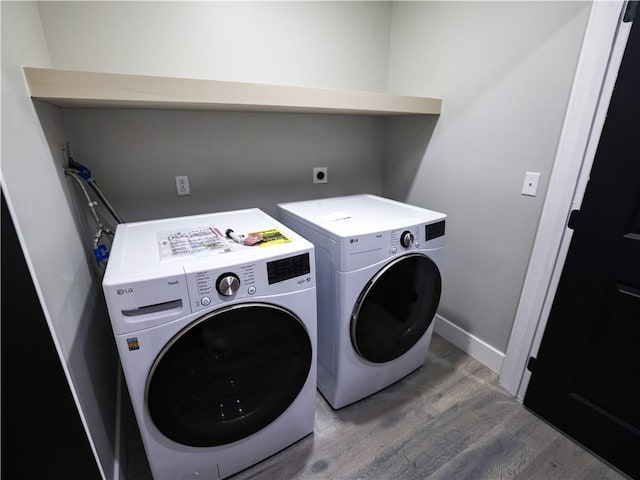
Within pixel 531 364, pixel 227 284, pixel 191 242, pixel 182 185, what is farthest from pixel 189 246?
pixel 531 364

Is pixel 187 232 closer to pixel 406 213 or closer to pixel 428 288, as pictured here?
pixel 406 213

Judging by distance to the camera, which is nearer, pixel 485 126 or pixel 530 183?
pixel 530 183

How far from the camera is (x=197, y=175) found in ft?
5.24

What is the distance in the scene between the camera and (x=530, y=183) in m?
1.36

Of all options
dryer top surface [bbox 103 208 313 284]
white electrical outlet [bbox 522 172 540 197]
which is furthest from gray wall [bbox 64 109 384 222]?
white electrical outlet [bbox 522 172 540 197]

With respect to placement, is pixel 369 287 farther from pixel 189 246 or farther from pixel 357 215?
pixel 189 246

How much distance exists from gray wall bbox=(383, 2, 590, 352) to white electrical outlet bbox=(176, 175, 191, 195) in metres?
1.32

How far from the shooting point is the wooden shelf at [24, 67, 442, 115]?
0.96 metres

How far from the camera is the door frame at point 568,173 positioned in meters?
1.04

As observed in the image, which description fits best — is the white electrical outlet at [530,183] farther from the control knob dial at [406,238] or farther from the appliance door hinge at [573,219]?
the control knob dial at [406,238]

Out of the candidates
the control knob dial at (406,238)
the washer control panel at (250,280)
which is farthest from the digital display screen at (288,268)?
the control knob dial at (406,238)

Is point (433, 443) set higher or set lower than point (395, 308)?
lower

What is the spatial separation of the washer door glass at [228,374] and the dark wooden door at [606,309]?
1.08 meters

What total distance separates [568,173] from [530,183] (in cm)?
17
